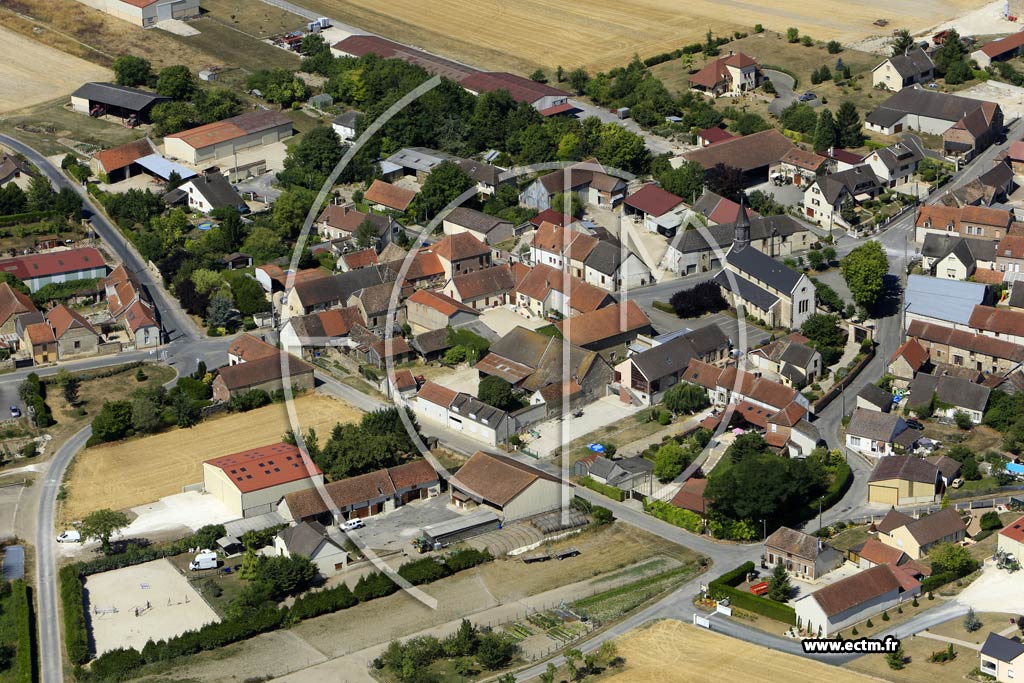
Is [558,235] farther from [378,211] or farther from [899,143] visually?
[899,143]

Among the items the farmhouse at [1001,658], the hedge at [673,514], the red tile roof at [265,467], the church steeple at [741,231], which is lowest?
the red tile roof at [265,467]

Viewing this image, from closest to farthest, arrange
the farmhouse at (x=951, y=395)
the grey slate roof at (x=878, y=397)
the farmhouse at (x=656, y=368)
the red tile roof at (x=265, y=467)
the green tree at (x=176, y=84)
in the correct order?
the red tile roof at (x=265, y=467), the farmhouse at (x=951, y=395), the grey slate roof at (x=878, y=397), the farmhouse at (x=656, y=368), the green tree at (x=176, y=84)

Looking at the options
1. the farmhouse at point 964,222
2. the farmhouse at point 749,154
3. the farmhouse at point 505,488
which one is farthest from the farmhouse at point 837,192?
the farmhouse at point 505,488

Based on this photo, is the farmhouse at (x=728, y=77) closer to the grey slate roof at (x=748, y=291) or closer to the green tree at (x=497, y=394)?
the grey slate roof at (x=748, y=291)

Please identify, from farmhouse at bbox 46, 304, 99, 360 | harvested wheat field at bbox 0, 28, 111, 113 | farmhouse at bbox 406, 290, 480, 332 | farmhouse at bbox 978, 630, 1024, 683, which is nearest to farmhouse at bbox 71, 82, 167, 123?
harvested wheat field at bbox 0, 28, 111, 113

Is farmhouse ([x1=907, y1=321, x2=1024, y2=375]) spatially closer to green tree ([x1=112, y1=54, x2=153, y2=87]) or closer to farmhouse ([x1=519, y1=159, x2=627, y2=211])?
farmhouse ([x1=519, y1=159, x2=627, y2=211])

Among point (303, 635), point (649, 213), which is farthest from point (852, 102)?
point (303, 635)

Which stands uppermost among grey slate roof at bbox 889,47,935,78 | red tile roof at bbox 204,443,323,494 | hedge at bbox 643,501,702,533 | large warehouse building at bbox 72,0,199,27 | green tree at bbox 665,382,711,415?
grey slate roof at bbox 889,47,935,78
